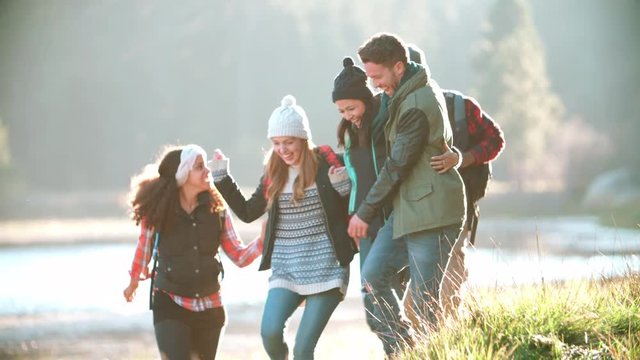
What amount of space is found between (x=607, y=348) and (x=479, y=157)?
1786mm

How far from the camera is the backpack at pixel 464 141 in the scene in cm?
771

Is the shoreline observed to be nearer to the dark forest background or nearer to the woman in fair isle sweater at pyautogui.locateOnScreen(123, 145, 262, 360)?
the woman in fair isle sweater at pyautogui.locateOnScreen(123, 145, 262, 360)

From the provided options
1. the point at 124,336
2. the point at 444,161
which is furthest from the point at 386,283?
the point at 124,336

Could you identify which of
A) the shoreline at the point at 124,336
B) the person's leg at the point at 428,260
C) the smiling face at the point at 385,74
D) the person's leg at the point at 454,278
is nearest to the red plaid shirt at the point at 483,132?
the person's leg at the point at 454,278

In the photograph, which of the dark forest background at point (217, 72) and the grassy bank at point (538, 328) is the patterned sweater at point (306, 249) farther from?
the dark forest background at point (217, 72)

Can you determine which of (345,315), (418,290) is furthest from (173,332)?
(345,315)

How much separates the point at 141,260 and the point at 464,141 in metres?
2.20

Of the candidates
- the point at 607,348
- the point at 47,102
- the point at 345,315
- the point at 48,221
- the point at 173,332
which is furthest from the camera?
the point at 47,102

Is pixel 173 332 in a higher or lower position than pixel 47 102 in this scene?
lower

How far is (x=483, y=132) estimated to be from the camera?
7766 mm

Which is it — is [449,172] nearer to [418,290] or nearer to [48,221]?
[418,290]

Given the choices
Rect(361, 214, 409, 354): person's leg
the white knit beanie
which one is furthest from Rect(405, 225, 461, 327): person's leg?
the white knit beanie

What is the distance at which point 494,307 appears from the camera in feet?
22.7

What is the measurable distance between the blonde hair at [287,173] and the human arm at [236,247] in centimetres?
46
